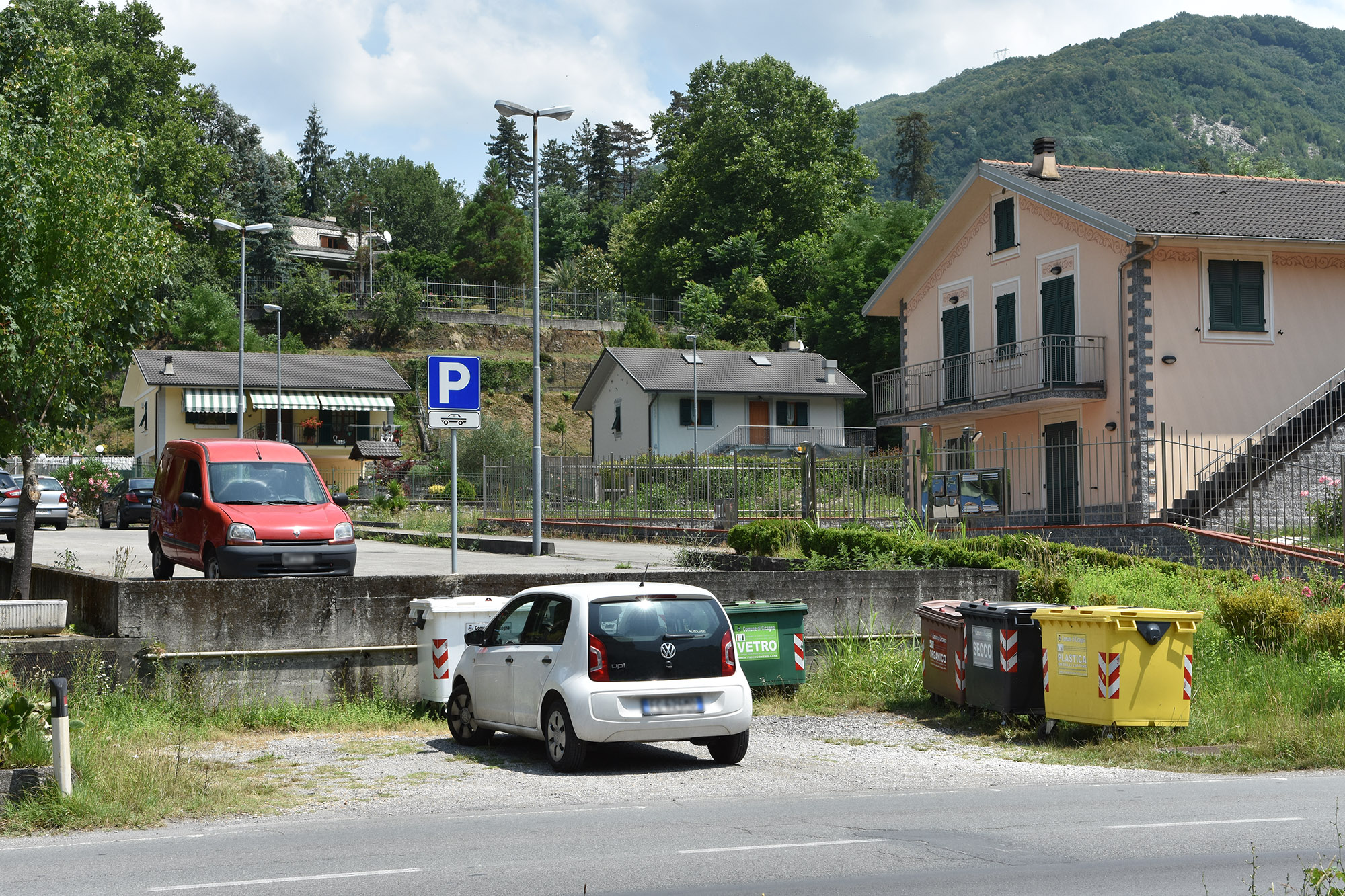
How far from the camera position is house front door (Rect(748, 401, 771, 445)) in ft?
209

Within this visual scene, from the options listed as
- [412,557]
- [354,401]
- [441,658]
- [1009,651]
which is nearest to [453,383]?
[441,658]

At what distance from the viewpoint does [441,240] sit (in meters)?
109

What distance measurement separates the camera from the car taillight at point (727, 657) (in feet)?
A: 34.7

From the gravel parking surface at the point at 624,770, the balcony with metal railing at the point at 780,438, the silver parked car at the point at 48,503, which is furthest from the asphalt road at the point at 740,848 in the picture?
the balcony with metal railing at the point at 780,438

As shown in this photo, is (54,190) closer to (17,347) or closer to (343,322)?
(17,347)

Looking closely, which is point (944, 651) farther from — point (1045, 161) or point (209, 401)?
point (209, 401)

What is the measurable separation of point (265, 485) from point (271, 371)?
52.9 metres

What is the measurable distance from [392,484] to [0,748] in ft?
149

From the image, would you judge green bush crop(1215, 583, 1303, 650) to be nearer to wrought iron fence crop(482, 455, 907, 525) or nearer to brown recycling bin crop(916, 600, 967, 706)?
brown recycling bin crop(916, 600, 967, 706)

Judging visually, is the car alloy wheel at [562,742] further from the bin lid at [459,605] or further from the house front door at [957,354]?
the house front door at [957,354]

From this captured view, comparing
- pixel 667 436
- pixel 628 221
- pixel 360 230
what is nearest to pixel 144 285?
pixel 667 436

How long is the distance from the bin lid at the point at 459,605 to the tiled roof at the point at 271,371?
179ft

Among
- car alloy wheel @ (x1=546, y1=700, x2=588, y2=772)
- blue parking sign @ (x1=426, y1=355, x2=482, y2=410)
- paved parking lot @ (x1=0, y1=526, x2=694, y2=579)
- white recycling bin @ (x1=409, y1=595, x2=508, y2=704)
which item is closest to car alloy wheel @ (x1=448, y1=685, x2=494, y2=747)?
white recycling bin @ (x1=409, y1=595, x2=508, y2=704)

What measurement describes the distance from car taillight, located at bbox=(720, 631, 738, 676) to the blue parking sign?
224 inches
